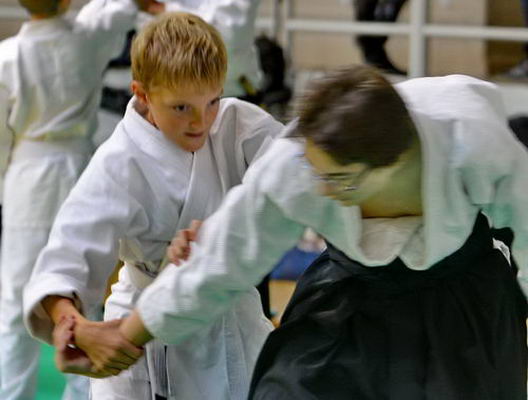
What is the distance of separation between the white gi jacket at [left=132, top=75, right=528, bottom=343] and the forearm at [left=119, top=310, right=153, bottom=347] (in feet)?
0.09

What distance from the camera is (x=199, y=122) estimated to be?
2314mm

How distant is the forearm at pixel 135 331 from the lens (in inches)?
82.7

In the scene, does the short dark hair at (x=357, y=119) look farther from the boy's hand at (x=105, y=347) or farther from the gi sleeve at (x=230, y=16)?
the gi sleeve at (x=230, y=16)

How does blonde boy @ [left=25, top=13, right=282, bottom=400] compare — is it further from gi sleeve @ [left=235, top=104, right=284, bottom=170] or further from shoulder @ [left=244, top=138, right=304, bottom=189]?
shoulder @ [left=244, top=138, right=304, bottom=189]

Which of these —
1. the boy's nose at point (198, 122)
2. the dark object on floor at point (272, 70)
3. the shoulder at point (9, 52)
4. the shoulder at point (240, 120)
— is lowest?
the dark object on floor at point (272, 70)

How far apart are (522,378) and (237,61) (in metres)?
2.11

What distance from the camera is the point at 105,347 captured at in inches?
84.5

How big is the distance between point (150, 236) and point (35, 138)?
1.34 m

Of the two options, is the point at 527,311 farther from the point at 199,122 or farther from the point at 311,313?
the point at 199,122

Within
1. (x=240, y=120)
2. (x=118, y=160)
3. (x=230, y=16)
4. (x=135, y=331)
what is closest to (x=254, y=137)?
(x=240, y=120)

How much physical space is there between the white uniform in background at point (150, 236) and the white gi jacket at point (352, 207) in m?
0.25

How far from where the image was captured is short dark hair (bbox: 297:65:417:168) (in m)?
1.84

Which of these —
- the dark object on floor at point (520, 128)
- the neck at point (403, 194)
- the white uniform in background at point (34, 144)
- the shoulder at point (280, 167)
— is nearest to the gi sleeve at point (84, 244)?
the shoulder at point (280, 167)

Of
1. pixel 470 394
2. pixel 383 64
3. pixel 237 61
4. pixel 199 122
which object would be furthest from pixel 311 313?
pixel 383 64
